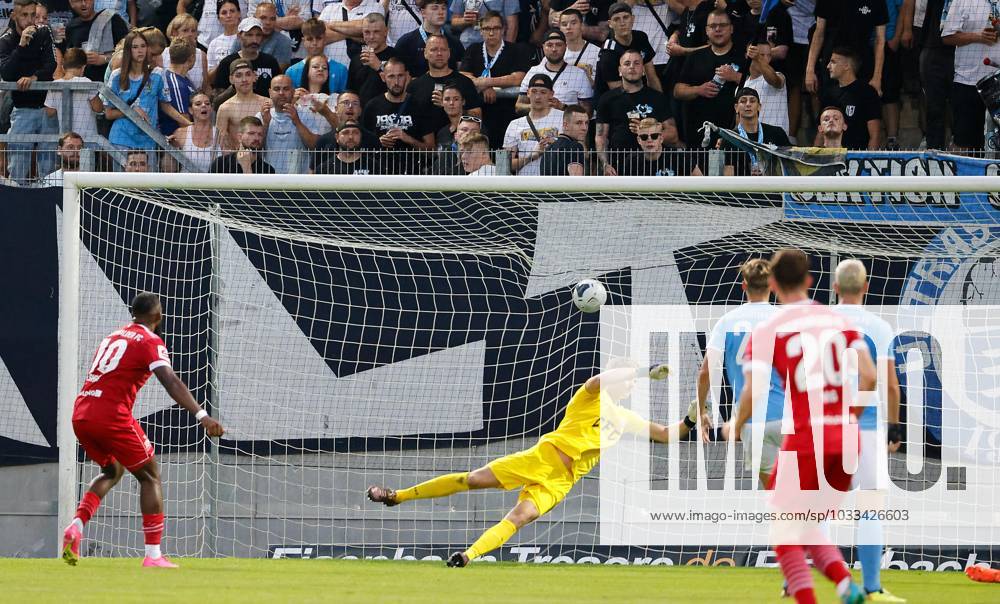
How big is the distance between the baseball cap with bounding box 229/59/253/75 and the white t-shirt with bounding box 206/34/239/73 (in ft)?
2.29

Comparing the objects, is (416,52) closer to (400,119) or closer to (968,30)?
(400,119)

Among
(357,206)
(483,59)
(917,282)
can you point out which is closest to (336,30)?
(483,59)

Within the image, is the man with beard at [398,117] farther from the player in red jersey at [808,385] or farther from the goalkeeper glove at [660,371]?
the player in red jersey at [808,385]

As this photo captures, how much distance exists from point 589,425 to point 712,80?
14.2 feet

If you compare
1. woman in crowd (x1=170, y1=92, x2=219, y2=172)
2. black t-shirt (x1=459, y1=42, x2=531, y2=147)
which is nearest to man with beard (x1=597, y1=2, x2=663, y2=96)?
black t-shirt (x1=459, y1=42, x2=531, y2=147)

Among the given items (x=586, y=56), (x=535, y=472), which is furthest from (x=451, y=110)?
(x=535, y=472)

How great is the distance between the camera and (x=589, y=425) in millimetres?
9062

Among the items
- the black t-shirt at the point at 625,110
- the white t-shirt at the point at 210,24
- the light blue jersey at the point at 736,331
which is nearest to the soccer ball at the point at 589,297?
the light blue jersey at the point at 736,331

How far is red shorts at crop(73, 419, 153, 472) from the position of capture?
8.48 meters

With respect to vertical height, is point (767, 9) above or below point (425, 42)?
above

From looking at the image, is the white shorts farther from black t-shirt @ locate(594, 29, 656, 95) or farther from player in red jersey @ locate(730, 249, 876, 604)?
black t-shirt @ locate(594, 29, 656, 95)

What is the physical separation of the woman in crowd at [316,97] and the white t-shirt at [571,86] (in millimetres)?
1913

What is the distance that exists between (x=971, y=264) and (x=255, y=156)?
621 cm

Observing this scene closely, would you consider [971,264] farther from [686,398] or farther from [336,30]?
[336,30]
